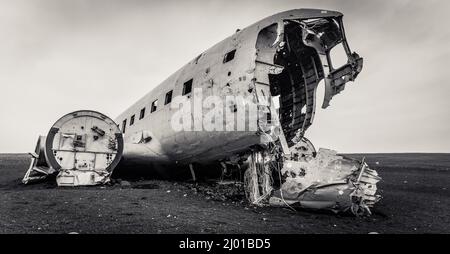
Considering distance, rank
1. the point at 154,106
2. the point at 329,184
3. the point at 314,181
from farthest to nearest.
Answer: the point at 154,106, the point at 314,181, the point at 329,184

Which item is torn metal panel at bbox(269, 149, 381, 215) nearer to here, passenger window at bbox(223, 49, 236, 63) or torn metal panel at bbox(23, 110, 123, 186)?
passenger window at bbox(223, 49, 236, 63)

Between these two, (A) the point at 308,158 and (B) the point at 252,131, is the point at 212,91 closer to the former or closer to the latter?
(B) the point at 252,131

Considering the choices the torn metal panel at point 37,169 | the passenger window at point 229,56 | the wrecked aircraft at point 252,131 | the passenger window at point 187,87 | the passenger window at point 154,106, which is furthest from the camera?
the passenger window at point 154,106

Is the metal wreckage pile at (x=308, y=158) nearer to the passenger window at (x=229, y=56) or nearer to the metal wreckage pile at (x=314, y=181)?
the metal wreckage pile at (x=314, y=181)

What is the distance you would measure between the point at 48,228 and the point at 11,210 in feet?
6.10

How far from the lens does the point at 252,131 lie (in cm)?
718

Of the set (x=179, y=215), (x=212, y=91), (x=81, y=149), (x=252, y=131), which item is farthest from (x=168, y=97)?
(x=179, y=215)

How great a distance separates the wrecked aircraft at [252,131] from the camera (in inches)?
269

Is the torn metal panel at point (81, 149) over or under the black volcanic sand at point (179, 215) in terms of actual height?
over

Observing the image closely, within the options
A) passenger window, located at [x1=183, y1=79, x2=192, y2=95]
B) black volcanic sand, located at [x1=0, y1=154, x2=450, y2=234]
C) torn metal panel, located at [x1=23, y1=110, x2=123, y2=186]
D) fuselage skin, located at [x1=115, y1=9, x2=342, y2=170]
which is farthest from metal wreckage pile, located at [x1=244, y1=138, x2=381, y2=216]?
torn metal panel, located at [x1=23, y1=110, x2=123, y2=186]

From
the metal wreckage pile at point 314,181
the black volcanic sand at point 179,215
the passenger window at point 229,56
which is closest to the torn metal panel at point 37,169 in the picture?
the black volcanic sand at point 179,215

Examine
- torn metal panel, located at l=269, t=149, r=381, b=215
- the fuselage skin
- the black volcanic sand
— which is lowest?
the black volcanic sand

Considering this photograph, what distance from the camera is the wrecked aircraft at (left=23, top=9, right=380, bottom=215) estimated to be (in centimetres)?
683
